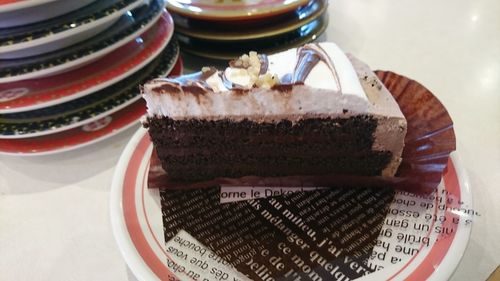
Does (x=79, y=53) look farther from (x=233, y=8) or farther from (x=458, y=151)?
(x=458, y=151)

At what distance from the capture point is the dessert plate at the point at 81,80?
39.2 inches

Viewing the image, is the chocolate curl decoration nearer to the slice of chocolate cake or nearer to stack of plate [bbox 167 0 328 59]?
the slice of chocolate cake

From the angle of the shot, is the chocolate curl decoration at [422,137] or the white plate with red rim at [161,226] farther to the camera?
the chocolate curl decoration at [422,137]

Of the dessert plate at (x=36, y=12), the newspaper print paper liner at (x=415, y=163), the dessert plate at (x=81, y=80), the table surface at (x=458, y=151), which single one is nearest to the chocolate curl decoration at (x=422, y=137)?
the newspaper print paper liner at (x=415, y=163)

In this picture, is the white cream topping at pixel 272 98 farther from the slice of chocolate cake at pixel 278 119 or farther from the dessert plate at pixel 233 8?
the dessert plate at pixel 233 8

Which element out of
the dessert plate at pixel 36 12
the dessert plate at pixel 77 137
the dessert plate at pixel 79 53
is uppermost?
the dessert plate at pixel 36 12

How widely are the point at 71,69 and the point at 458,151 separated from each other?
98 cm

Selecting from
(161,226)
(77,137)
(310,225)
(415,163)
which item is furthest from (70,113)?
(415,163)

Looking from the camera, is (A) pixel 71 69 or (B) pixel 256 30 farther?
(B) pixel 256 30

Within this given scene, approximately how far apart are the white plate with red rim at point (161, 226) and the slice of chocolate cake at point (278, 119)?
0.09m

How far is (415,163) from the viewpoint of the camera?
3.13 feet

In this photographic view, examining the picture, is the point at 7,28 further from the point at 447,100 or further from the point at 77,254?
the point at 447,100

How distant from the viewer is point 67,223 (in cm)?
95

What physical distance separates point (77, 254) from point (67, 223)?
0.10 metres
